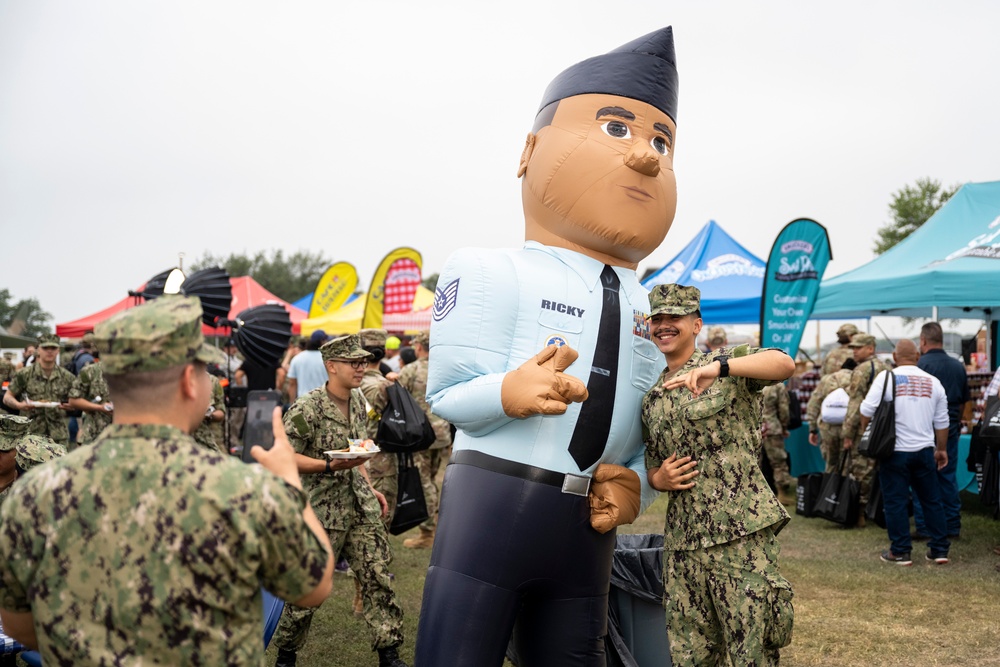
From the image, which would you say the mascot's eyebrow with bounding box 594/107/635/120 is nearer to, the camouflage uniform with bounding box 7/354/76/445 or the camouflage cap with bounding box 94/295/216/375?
the camouflage cap with bounding box 94/295/216/375

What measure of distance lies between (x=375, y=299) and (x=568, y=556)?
12194mm

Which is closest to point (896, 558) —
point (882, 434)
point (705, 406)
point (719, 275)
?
point (882, 434)

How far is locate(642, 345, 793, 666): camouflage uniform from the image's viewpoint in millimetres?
3246

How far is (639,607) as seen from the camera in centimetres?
410

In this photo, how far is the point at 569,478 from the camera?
9.89 feet

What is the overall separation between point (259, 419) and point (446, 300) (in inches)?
155

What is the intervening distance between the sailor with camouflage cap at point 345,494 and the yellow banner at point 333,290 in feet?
48.1

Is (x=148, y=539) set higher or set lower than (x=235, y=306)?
higher

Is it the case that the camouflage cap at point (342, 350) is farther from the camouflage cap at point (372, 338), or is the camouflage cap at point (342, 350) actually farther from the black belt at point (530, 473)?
the camouflage cap at point (372, 338)

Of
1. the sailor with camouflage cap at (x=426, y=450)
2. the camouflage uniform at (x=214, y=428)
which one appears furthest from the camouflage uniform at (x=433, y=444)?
the camouflage uniform at (x=214, y=428)

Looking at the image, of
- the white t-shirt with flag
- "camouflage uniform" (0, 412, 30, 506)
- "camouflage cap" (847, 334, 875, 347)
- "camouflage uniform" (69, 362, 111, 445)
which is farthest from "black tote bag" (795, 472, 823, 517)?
"camouflage uniform" (0, 412, 30, 506)

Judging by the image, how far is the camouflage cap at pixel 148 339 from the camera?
1849 mm

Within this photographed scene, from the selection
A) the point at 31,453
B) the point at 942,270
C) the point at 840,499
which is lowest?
the point at 840,499

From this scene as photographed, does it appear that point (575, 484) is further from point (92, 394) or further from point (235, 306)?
point (235, 306)
